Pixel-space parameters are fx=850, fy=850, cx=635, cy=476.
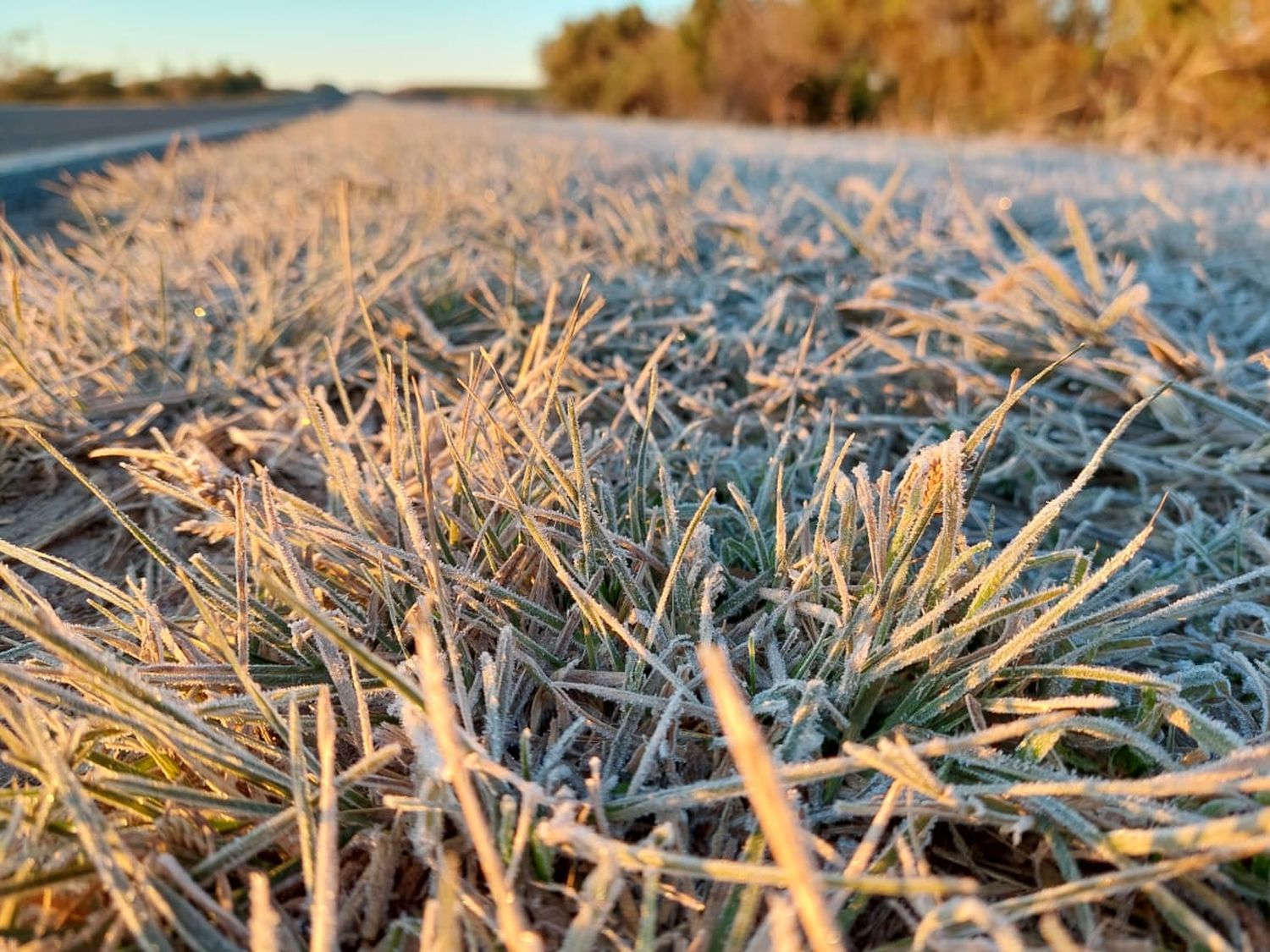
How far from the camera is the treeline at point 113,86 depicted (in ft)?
54.8

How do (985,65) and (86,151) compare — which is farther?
(985,65)

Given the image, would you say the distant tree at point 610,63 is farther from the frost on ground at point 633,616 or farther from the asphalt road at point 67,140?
the frost on ground at point 633,616

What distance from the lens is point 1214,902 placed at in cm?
54

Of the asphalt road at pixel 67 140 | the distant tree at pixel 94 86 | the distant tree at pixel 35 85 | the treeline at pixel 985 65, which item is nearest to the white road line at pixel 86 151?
the asphalt road at pixel 67 140

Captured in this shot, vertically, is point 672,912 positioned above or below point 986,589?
below

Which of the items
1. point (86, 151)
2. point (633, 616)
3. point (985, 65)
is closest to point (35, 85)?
point (86, 151)

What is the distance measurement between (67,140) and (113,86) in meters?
18.1

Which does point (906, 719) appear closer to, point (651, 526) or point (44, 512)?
point (651, 526)

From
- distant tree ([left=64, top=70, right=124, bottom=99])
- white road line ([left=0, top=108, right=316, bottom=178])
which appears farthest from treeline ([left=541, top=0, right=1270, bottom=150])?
distant tree ([left=64, top=70, right=124, bottom=99])

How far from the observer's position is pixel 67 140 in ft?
21.4

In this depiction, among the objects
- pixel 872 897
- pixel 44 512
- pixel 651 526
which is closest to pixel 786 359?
pixel 651 526

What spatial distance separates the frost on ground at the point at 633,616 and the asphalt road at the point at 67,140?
6.26 feet

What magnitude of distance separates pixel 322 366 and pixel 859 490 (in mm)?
911

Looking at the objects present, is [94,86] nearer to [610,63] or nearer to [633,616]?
[610,63]
